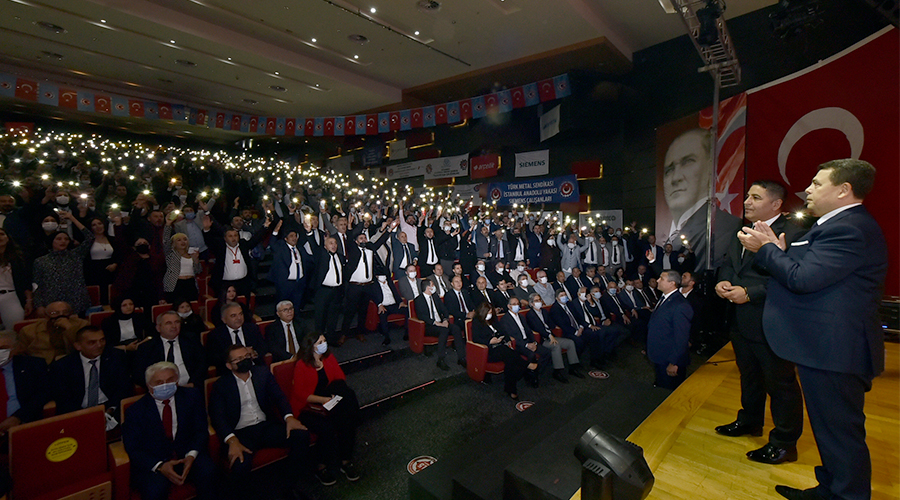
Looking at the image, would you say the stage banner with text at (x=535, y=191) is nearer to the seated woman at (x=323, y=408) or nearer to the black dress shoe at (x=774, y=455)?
the seated woman at (x=323, y=408)

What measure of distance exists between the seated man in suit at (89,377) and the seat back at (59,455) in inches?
17.3

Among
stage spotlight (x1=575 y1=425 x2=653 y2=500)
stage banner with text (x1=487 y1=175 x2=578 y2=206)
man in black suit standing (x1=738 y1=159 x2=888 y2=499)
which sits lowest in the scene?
stage spotlight (x1=575 y1=425 x2=653 y2=500)

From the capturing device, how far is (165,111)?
10203mm

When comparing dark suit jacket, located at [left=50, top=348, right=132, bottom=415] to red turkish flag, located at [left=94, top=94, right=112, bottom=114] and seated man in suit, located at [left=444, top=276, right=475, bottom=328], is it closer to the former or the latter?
seated man in suit, located at [left=444, top=276, right=475, bottom=328]

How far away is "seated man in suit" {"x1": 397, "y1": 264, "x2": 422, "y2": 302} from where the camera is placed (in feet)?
18.1

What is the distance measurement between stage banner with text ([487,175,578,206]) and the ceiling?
8.96 feet

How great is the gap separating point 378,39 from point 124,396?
7.50 meters

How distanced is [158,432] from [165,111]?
36.2 ft

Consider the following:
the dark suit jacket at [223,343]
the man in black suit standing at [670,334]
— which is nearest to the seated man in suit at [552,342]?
the man in black suit standing at [670,334]

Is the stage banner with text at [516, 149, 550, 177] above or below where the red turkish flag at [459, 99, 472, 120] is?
below

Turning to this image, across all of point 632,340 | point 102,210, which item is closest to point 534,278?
point 632,340

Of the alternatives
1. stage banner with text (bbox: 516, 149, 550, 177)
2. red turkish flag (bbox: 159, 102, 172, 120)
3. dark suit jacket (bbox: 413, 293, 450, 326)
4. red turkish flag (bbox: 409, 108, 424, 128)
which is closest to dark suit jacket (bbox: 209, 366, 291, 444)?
dark suit jacket (bbox: 413, 293, 450, 326)

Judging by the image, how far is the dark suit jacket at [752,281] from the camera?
6.05 ft

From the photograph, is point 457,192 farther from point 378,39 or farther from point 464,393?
point 464,393
